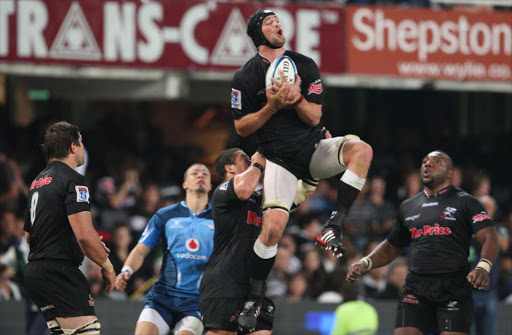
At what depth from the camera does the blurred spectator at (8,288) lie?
1289cm

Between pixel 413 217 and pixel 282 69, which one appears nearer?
pixel 282 69

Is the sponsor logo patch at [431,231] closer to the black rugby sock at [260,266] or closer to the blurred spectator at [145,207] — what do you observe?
the black rugby sock at [260,266]

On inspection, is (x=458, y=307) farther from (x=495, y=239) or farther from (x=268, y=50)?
(x=268, y=50)

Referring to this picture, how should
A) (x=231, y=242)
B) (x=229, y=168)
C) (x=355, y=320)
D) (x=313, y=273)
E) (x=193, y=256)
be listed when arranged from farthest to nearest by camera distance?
(x=313, y=273)
(x=355, y=320)
(x=193, y=256)
(x=229, y=168)
(x=231, y=242)

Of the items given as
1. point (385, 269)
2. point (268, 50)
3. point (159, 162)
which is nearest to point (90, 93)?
point (159, 162)

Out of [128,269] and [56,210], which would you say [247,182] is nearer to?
[56,210]

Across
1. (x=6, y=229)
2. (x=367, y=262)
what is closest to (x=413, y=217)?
(x=367, y=262)

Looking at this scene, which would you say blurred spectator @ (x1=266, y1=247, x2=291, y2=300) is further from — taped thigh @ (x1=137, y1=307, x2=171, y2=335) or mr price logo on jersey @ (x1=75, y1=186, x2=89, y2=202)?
mr price logo on jersey @ (x1=75, y1=186, x2=89, y2=202)

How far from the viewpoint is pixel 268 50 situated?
800 cm

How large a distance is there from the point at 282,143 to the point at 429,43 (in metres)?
8.52

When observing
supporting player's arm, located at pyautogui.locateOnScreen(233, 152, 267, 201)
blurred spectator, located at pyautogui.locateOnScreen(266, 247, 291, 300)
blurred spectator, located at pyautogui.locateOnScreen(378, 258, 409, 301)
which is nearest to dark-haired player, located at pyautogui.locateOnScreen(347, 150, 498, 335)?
supporting player's arm, located at pyautogui.locateOnScreen(233, 152, 267, 201)

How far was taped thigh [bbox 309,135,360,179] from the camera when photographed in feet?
26.0

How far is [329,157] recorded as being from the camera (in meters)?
7.97

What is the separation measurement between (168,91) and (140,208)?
1.84 metres
